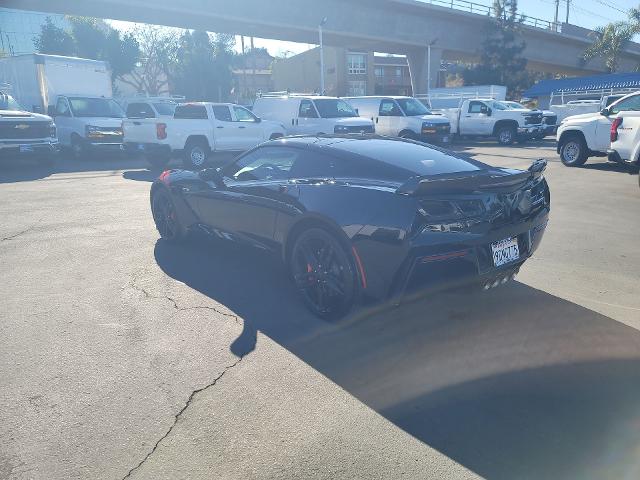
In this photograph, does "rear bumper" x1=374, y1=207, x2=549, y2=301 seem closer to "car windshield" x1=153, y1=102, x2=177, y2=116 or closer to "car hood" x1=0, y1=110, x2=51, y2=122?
"car hood" x1=0, y1=110, x2=51, y2=122

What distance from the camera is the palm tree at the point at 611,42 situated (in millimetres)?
50531

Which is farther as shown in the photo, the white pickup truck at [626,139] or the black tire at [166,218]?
the white pickup truck at [626,139]

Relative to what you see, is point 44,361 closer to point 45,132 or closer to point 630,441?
point 630,441

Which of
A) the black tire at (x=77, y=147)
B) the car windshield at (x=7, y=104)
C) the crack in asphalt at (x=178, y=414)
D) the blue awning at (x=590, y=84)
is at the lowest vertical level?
the crack in asphalt at (x=178, y=414)

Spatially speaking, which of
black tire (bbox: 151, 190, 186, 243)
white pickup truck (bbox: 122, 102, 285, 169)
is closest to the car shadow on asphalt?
black tire (bbox: 151, 190, 186, 243)

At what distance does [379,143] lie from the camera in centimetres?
486

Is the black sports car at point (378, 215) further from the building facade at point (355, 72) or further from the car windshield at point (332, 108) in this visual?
the building facade at point (355, 72)

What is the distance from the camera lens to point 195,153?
14.2 metres

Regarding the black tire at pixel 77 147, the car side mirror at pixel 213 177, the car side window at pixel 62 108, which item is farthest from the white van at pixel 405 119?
the car side mirror at pixel 213 177

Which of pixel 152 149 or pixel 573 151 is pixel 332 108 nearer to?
pixel 152 149

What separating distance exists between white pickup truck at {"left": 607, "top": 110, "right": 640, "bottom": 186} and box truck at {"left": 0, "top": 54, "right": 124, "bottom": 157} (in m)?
13.9

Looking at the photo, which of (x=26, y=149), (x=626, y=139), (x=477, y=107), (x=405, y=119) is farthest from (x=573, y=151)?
(x=26, y=149)

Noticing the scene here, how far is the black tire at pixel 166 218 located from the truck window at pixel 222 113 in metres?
8.38

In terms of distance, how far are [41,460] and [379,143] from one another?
3615mm
